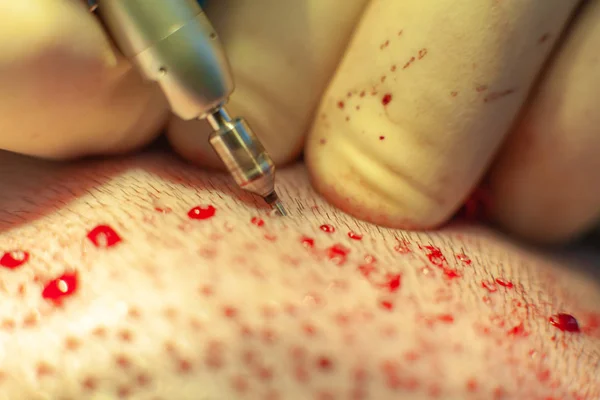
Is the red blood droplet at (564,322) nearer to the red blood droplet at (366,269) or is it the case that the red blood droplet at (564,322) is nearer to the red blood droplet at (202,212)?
the red blood droplet at (366,269)

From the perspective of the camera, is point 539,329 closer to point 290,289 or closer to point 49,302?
point 290,289

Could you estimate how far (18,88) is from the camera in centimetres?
39

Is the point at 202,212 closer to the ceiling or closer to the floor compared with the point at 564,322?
closer to the ceiling

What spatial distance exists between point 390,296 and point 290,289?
0.26 feet

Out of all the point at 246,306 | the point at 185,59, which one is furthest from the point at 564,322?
A: the point at 185,59

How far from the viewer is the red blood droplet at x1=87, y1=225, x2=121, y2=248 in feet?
1.36

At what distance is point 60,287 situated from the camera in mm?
388

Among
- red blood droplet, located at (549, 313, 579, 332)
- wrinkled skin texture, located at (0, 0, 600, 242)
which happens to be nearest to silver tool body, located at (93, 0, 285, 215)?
wrinkled skin texture, located at (0, 0, 600, 242)

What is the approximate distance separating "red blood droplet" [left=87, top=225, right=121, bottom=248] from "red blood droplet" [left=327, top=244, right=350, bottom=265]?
16 centimetres

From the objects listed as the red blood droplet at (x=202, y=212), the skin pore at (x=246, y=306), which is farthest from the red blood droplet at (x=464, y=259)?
the red blood droplet at (x=202, y=212)

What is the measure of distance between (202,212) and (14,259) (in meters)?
0.14

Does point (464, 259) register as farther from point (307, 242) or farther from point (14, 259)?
point (14, 259)

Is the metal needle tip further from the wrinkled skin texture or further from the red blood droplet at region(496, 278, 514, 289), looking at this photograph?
the red blood droplet at region(496, 278, 514, 289)

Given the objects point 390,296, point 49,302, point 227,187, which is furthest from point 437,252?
point 49,302
